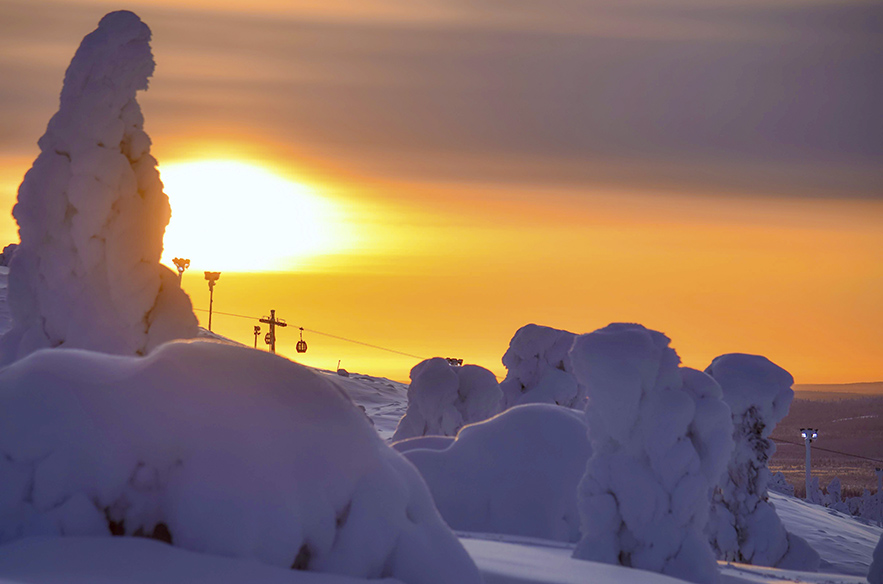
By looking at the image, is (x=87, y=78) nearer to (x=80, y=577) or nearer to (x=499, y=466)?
(x=499, y=466)

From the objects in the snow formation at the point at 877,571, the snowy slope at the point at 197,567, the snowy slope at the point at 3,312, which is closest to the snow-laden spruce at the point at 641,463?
the snowy slope at the point at 197,567

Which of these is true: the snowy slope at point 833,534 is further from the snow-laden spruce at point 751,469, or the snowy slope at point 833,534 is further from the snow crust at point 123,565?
the snow crust at point 123,565

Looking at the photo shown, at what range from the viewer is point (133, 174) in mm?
18766

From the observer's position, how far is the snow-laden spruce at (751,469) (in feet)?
77.1

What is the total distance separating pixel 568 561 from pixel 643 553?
126 inches

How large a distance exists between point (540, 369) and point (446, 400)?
15.1 feet

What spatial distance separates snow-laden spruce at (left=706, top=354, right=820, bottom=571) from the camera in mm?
23500

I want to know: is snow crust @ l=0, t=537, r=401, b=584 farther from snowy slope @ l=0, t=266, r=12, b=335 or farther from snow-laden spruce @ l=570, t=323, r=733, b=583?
snowy slope @ l=0, t=266, r=12, b=335

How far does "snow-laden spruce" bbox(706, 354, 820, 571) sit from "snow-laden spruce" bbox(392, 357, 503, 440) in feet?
29.3

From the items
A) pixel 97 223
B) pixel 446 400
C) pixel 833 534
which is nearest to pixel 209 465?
pixel 97 223

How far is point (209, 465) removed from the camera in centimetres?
669

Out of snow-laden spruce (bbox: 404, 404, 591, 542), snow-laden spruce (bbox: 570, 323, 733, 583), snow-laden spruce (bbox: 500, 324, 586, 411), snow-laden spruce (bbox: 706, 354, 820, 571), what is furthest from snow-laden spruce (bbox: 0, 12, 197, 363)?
snow-laden spruce (bbox: 500, 324, 586, 411)

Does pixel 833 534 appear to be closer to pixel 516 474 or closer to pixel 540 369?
pixel 540 369

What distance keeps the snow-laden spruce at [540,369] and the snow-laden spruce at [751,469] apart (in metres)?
9.11
